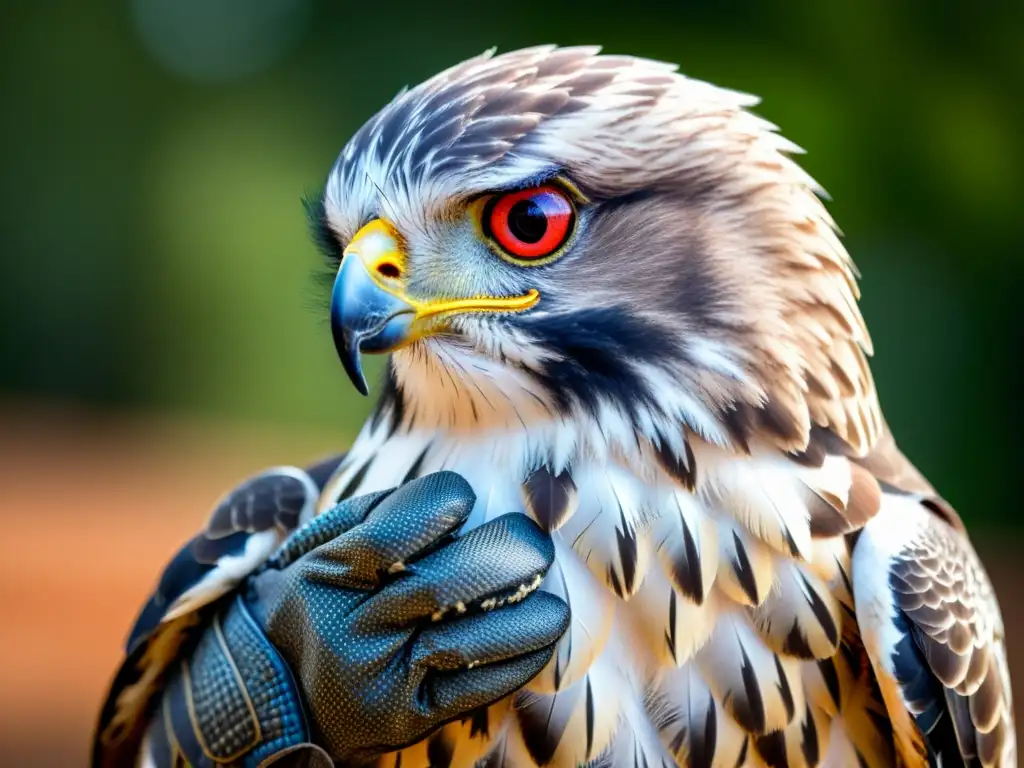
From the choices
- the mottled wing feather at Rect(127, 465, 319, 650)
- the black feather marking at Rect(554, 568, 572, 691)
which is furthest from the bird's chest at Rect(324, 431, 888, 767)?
the mottled wing feather at Rect(127, 465, 319, 650)

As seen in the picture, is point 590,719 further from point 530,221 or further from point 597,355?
point 530,221

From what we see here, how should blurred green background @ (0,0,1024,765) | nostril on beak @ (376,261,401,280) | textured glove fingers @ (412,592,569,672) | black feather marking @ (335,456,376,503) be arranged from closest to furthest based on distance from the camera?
textured glove fingers @ (412,592,569,672), nostril on beak @ (376,261,401,280), black feather marking @ (335,456,376,503), blurred green background @ (0,0,1024,765)

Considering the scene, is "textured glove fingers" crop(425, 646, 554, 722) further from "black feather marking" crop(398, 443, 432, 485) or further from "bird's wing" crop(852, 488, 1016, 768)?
"bird's wing" crop(852, 488, 1016, 768)

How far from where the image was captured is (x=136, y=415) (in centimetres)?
1397

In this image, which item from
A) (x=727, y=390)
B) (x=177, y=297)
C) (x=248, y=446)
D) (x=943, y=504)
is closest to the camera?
(x=727, y=390)

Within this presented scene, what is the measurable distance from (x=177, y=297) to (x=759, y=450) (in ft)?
41.3

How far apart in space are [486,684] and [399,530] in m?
0.27

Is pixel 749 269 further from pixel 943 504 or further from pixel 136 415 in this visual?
pixel 136 415

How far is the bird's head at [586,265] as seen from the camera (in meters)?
1.78

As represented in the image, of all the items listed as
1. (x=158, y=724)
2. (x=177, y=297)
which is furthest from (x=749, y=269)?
(x=177, y=297)

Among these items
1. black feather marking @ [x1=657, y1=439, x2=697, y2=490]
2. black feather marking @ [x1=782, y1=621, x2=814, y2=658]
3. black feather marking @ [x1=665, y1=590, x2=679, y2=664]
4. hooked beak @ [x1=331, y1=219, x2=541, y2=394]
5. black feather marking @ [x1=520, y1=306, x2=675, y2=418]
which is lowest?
black feather marking @ [x1=782, y1=621, x2=814, y2=658]

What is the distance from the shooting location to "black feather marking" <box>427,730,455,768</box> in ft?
5.97

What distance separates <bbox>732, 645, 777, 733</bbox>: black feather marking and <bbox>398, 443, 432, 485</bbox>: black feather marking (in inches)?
24.2

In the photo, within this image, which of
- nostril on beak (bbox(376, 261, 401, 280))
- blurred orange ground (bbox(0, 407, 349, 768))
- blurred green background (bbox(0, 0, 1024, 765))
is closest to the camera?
nostril on beak (bbox(376, 261, 401, 280))
